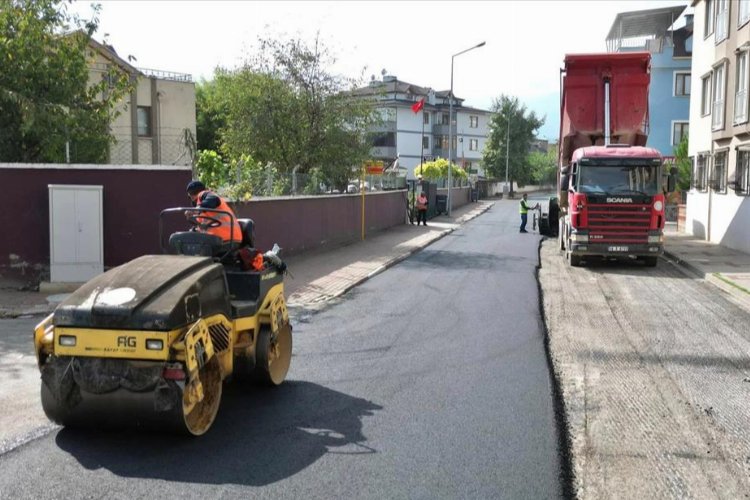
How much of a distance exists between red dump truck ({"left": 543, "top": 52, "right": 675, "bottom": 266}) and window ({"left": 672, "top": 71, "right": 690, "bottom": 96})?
96.6 ft

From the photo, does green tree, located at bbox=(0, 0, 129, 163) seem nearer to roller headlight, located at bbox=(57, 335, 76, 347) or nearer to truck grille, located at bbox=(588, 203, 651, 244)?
roller headlight, located at bbox=(57, 335, 76, 347)

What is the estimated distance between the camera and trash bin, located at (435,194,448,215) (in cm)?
4215

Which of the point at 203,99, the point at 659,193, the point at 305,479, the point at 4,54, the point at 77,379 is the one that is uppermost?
the point at 203,99

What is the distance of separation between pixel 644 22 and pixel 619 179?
33.5 m

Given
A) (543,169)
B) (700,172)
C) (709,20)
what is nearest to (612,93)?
(700,172)

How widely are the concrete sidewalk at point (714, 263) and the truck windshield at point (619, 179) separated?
2.26 metres

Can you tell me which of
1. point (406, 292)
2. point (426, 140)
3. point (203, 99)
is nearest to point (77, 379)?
point (406, 292)

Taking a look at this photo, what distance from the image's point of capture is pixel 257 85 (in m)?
23.4

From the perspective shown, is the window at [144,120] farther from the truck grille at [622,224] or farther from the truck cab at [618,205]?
the truck grille at [622,224]

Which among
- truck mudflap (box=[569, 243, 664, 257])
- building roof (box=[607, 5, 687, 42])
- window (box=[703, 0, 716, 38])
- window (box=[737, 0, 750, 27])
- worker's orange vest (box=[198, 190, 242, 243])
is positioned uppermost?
building roof (box=[607, 5, 687, 42])

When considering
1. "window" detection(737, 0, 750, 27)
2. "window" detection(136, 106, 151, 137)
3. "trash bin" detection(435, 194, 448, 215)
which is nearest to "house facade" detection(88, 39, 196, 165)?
"window" detection(136, 106, 151, 137)

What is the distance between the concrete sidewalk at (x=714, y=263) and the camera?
47.2 feet

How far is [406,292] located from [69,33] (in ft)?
29.7

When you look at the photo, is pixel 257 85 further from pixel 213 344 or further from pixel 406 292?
pixel 213 344
